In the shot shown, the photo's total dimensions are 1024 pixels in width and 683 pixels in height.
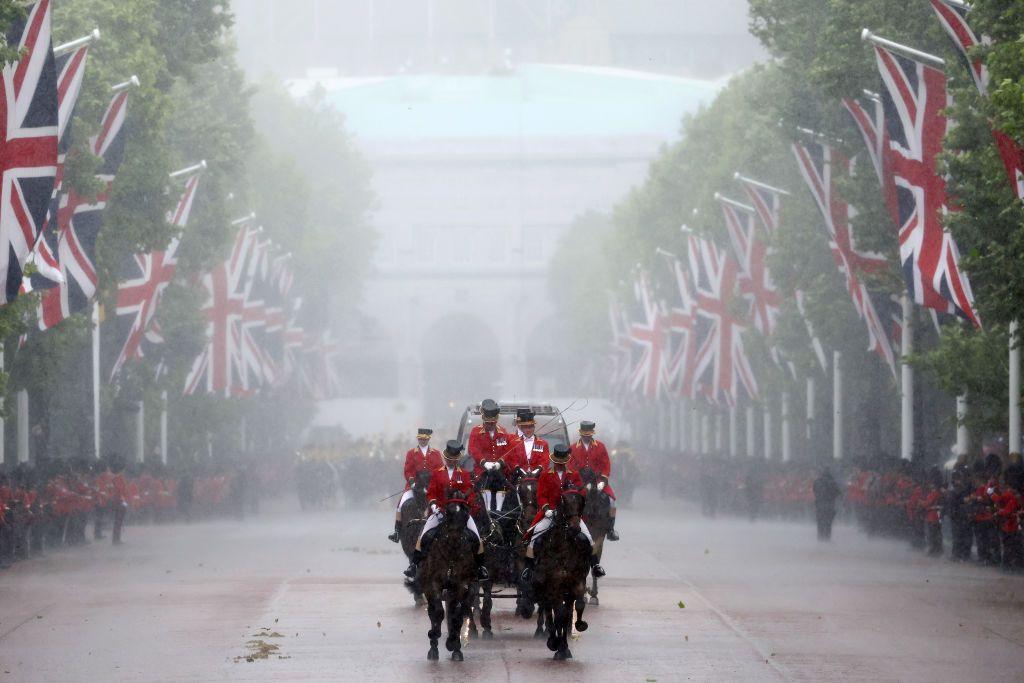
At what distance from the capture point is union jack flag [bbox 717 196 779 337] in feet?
179

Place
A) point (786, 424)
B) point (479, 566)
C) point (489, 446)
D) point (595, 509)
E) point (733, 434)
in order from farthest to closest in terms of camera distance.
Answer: point (733, 434) < point (786, 424) < point (595, 509) < point (489, 446) < point (479, 566)

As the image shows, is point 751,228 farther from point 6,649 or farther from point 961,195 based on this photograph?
point 6,649

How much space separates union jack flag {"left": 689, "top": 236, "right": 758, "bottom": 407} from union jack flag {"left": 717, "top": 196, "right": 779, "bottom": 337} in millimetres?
1648

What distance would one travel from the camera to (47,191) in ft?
93.7

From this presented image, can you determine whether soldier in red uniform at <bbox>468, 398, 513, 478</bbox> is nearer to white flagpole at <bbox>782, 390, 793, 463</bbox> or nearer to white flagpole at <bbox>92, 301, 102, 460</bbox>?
white flagpole at <bbox>92, 301, 102, 460</bbox>

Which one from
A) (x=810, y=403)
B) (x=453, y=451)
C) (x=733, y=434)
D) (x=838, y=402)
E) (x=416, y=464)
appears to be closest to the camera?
(x=453, y=451)

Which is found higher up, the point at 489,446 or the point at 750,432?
the point at 489,446

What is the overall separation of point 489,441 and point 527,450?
1.71 ft

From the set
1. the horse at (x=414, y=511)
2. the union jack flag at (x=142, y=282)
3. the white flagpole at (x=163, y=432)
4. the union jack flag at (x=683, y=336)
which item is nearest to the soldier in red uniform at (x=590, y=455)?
the horse at (x=414, y=511)

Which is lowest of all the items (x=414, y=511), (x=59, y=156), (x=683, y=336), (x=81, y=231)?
(x=414, y=511)

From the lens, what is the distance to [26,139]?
27.9 metres

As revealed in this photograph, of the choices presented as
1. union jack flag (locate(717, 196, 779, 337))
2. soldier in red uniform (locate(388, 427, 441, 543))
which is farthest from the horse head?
union jack flag (locate(717, 196, 779, 337))

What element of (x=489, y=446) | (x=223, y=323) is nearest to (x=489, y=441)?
(x=489, y=446)

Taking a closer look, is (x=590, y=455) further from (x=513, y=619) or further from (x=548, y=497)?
(x=548, y=497)
